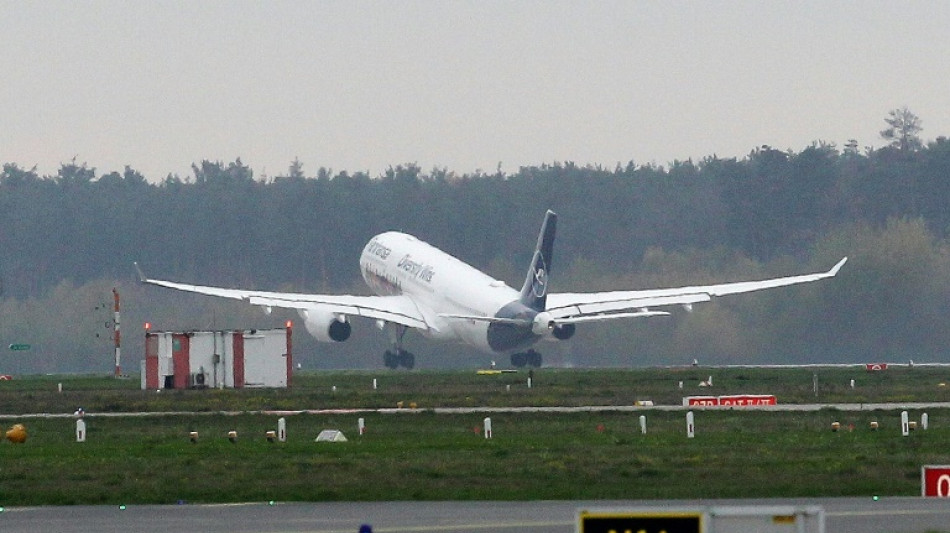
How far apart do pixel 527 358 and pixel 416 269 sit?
702cm

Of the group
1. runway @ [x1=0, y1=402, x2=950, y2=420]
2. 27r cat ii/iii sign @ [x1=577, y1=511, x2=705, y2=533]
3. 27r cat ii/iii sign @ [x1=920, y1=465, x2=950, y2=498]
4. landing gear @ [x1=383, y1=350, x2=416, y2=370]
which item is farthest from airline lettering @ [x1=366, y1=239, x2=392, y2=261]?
27r cat ii/iii sign @ [x1=577, y1=511, x2=705, y2=533]

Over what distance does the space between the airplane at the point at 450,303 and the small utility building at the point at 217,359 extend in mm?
15339

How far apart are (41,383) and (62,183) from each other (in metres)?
110

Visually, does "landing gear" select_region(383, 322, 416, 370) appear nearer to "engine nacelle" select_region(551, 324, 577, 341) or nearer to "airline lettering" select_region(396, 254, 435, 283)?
"airline lettering" select_region(396, 254, 435, 283)

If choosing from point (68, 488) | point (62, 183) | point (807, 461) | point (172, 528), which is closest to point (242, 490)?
point (68, 488)

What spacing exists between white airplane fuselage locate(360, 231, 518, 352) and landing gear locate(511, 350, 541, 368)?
6.27ft

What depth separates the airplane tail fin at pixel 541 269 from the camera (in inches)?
3546

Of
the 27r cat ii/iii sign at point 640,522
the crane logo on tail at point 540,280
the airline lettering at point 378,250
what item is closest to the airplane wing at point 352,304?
the airline lettering at point 378,250

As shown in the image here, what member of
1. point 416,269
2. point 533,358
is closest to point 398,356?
point 416,269

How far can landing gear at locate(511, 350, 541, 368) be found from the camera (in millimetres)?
97938

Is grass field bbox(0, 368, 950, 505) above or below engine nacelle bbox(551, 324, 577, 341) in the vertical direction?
below

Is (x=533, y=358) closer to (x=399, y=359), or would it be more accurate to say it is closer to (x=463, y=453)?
(x=399, y=359)

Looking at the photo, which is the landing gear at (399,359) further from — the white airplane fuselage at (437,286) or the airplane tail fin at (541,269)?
the airplane tail fin at (541,269)

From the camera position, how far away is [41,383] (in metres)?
81.6
